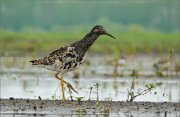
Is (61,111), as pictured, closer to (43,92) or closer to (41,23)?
(43,92)

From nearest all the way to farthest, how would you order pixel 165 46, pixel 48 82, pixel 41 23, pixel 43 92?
pixel 43 92 → pixel 48 82 → pixel 165 46 → pixel 41 23

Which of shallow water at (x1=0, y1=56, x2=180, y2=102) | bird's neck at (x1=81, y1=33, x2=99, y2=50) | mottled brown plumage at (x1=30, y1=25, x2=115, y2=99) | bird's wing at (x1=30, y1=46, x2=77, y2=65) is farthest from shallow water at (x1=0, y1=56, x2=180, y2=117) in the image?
bird's neck at (x1=81, y1=33, x2=99, y2=50)

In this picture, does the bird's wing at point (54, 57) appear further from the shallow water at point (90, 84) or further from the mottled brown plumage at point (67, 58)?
the shallow water at point (90, 84)

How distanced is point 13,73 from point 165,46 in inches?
794

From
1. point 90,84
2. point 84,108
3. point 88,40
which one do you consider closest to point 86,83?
point 90,84

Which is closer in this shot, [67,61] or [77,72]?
[67,61]

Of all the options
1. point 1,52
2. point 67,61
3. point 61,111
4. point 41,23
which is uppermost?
Result: point 41,23

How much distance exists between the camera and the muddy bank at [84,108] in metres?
13.7

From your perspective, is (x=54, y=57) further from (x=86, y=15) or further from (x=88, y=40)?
(x=86, y=15)

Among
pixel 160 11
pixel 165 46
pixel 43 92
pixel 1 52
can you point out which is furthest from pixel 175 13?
pixel 43 92

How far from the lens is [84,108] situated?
14188 mm

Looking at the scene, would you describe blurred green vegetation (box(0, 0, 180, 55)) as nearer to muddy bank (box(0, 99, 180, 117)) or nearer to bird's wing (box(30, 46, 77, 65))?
bird's wing (box(30, 46, 77, 65))

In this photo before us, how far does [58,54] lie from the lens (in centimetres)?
1553

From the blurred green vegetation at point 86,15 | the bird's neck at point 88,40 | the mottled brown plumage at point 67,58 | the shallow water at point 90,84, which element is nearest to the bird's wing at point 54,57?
the mottled brown plumage at point 67,58
